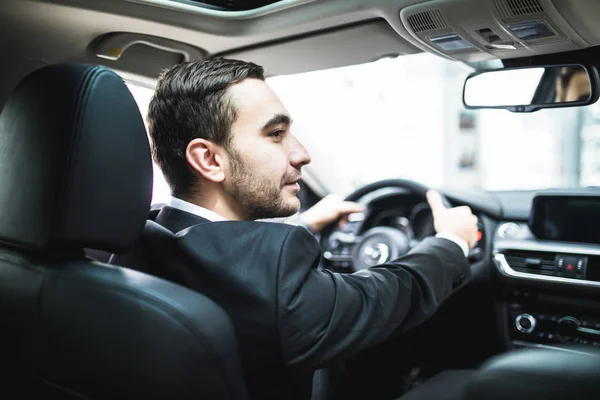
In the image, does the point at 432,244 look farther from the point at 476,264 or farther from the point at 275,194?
the point at 476,264

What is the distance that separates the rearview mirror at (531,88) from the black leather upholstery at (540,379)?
191 centimetres

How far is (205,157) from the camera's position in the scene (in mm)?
2045

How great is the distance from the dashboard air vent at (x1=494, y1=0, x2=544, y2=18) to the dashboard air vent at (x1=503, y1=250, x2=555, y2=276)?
1.21 meters

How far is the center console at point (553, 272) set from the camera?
280 centimetres

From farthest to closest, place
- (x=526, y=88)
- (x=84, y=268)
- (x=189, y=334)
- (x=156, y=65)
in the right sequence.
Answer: (x=156, y=65), (x=526, y=88), (x=84, y=268), (x=189, y=334)

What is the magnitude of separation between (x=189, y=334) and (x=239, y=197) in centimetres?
76

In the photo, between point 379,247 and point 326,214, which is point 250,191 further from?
point 379,247

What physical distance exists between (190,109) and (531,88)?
4.88 ft

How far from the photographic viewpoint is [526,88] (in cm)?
279

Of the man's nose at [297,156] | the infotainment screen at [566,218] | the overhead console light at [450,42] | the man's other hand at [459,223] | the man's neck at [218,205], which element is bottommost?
the infotainment screen at [566,218]

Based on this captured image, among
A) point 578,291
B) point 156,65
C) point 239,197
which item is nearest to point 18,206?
point 239,197

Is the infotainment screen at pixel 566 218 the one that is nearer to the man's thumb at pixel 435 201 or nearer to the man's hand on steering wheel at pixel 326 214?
the man's thumb at pixel 435 201

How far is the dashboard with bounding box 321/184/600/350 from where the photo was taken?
2820 millimetres

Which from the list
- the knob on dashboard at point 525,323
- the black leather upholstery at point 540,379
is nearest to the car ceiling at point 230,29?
the knob on dashboard at point 525,323
